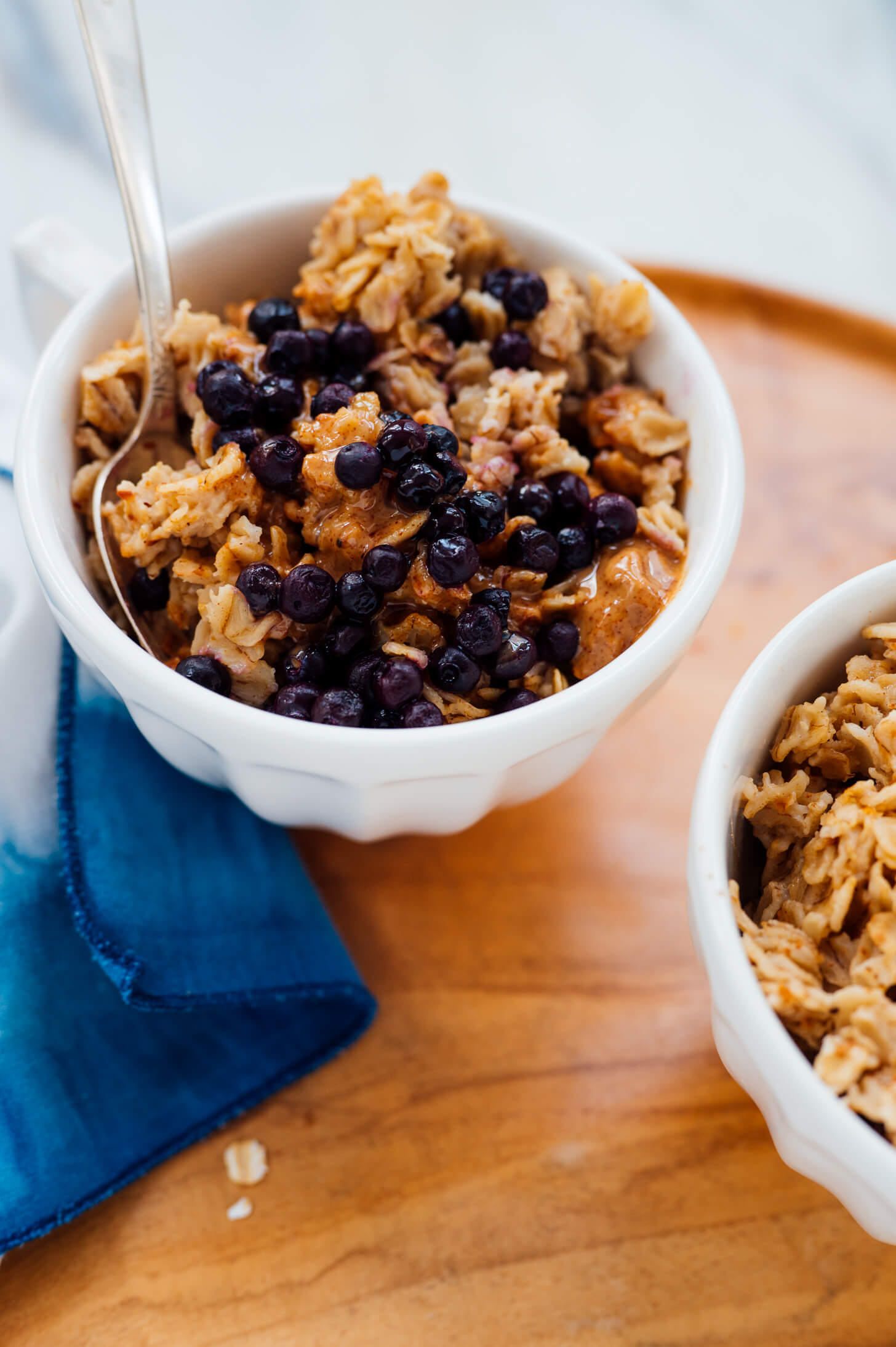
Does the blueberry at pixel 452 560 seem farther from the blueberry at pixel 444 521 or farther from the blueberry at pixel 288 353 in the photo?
the blueberry at pixel 288 353

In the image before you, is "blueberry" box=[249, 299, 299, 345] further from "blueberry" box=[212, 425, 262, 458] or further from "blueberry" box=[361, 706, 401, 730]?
"blueberry" box=[361, 706, 401, 730]

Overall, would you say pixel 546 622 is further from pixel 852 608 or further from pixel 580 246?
pixel 580 246

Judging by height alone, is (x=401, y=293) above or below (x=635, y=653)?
above

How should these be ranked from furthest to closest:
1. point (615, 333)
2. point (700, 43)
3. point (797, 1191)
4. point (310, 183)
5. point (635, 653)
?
point (700, 43)
point (310, 183)
point (615, 333)
point (797, 1191)
point (635, 653)

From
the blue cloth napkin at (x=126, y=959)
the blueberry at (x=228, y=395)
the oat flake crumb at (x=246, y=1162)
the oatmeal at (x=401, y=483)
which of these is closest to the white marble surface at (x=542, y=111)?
the oatmeal at (x=401, y=483)

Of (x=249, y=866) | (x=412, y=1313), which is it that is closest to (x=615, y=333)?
(x=249, y=866)

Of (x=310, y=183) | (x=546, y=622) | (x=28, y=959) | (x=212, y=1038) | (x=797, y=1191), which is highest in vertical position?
(x=310, y=183)

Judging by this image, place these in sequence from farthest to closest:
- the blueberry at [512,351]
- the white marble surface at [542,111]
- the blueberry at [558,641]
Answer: the white marble surface at [542,111], the blueberry at [512,351], the blueberry at [558,641]
